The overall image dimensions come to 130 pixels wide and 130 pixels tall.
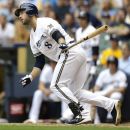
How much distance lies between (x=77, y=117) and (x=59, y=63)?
89 centimetres

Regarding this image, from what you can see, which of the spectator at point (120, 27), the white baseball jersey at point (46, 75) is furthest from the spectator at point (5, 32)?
the spectator at point (120, 27)

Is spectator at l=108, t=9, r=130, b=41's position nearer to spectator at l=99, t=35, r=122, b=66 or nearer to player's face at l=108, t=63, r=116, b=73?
spectator at l=99, t=35, r=122, b=66

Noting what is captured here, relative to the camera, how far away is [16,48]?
1636 centimetres

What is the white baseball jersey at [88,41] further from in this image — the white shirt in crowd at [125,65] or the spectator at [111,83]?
the white shirt in crowd at [125,65]

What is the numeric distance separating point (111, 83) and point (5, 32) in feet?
13.1

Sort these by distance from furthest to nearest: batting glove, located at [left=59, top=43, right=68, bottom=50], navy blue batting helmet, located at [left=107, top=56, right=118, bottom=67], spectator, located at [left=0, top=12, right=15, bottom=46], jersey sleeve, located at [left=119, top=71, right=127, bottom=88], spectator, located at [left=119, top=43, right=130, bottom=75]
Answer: spectator, located at [left=0, top=12, right=15, bottom=46] < spectator, located at [left=119, top=43, right=130, bottom=75] < jersey sleeve, located at [left=119, top=71, right=127, bottom=88] < navy blue batting helmet, located at [left=107, top=56, right=118, bottom=67] < batting glove, located at [left=59, top=43, right=68, bottom=50]

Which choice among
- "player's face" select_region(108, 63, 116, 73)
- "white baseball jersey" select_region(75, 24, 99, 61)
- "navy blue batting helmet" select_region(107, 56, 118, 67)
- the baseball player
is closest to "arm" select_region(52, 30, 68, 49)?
the baseball player

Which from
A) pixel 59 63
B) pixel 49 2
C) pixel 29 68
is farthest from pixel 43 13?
pixel 59 63

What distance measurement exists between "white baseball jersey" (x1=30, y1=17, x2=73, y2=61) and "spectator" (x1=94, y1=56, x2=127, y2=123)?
3.46 metres

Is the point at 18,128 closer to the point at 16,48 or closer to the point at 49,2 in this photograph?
the point at 16,48

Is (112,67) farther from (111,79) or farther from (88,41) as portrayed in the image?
(88,41)

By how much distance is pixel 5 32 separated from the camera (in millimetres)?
16750

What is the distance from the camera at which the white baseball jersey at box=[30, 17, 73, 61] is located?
33.2 feet

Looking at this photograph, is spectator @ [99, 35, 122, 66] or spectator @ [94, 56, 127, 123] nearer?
spectator @ [94, 56, 127, 123]
